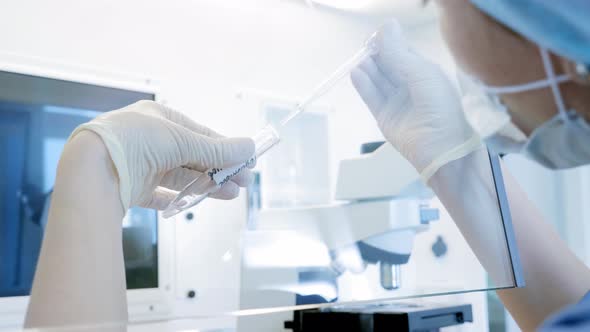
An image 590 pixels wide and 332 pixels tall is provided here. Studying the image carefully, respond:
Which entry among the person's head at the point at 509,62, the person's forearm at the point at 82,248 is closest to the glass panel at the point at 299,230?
the person's forearm at the point at 82,248

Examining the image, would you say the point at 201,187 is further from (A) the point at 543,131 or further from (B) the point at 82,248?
(A) the point at 543,131

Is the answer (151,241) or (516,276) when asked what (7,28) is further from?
(516,276)

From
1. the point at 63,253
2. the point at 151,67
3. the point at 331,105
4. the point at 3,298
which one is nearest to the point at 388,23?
the point at 331,105

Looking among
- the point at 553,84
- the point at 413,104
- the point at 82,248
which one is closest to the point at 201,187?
the point at 82,248

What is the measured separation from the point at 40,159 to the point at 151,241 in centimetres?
30

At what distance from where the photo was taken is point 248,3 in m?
0.95

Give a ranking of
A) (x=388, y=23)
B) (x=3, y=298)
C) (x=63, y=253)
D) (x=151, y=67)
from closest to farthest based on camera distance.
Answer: (x=63, y=253) → (x=3, y=298) → (x=388, y=23) → (x=151, y=67)

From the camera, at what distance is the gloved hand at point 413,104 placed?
2.66 ft

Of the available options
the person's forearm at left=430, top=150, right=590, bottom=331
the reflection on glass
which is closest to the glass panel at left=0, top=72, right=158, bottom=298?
the reflection on glass

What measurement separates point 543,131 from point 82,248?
1.58ft

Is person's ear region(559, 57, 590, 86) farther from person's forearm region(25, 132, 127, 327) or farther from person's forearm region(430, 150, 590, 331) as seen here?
person's forearm region(25, 132, 127, 327)

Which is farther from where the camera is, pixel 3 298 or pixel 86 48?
pixel 86 48

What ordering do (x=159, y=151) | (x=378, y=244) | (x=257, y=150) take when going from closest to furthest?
(x=159, y=151)
(x=257, y=150)
(x=378, y=244)

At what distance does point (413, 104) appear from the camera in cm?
85
